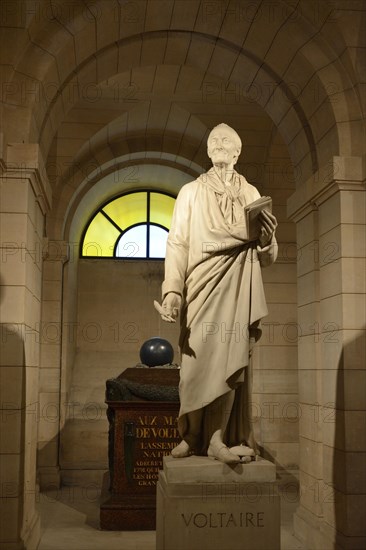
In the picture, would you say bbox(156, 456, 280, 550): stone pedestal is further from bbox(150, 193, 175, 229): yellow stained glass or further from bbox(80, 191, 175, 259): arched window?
bbox(150, 193, 175, 229): yellow stained glass

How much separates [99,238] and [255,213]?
10.3 m

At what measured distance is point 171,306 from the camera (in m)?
4.58

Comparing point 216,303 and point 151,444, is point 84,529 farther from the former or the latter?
point 216,303

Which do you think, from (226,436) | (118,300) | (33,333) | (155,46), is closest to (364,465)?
(226,436)

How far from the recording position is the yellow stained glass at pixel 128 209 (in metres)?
14.6

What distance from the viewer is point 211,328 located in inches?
180

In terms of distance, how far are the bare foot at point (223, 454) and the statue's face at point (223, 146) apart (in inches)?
78.8

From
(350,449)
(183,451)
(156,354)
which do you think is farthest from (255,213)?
(156,354)

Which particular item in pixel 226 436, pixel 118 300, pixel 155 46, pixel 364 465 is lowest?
pixel 364 465

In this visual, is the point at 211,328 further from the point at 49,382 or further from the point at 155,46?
the point at 49,382

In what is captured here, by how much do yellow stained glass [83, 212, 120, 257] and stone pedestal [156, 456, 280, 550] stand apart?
10.4 meters

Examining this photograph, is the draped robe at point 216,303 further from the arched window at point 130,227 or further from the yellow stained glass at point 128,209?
the yellow stained glass at point 128,209

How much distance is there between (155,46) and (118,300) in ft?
23.7

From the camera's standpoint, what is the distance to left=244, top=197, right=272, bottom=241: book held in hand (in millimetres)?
4379
